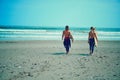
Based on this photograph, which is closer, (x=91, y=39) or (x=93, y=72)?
(x=93, y=72)

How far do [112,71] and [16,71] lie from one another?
337 centimetres

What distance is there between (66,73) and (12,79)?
1.85m

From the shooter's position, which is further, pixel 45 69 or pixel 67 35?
pixel 67 35

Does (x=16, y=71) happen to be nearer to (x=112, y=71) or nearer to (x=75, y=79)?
(x=75, y=79)

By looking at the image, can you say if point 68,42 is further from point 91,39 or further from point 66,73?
point 66,73

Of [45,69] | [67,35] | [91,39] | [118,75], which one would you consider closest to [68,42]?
[67,35]

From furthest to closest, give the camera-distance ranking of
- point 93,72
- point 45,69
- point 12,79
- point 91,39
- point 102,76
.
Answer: point 91,39
point 45,69
point 93,72
point 102,76
point 12,79

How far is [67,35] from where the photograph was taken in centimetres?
1284

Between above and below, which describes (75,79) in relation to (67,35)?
below

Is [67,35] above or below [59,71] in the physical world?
above

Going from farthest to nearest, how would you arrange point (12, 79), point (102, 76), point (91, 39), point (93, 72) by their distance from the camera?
point (91, 39)
point (93, 72)
point (102, 76)
point (12, 79)

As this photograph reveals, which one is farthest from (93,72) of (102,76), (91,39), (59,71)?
(91,39)

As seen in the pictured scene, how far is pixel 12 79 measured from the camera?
6.30 metres

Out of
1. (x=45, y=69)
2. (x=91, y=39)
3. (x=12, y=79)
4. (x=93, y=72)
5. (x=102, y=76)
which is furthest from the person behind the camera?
(x=91, y=39)
